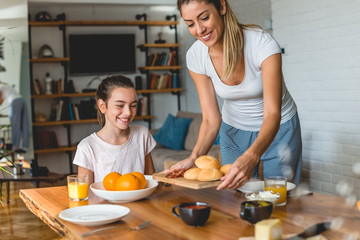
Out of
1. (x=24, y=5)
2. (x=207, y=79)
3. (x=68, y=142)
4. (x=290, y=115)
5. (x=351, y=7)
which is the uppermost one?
(x=24, y=5)

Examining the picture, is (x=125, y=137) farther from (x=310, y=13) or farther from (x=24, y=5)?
(x=24, y=5)

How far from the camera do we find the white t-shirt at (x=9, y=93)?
652cm

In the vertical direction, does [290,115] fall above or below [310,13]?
below

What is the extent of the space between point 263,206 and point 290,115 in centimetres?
90

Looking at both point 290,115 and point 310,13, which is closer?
point 290,115

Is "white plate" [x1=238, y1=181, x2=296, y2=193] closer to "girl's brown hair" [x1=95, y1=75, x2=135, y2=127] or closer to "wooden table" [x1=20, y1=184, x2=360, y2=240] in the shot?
"wooden table" [x1=20, y1=184, x2=360, y2=240]

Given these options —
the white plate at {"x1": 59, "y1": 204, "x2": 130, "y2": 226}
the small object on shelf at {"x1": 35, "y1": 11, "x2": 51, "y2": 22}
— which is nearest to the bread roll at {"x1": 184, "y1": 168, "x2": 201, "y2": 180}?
the white plate at {"x1": 59, "y1": 204, "x2": 130, "y2": 226}

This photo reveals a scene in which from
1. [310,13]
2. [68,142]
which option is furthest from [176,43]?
[310,13]

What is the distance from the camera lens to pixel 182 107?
7.56 meters

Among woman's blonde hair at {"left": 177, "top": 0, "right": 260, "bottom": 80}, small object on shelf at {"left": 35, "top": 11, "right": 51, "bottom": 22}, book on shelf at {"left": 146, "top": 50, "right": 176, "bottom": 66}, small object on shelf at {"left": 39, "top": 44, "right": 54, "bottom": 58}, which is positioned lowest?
woman's blonde hair at {"left": 177, "top": 0, "right": 260, "bottom": 80}

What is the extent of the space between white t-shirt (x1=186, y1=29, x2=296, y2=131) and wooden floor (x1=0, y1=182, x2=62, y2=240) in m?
2.16

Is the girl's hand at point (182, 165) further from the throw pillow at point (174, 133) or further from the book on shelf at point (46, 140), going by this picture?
the book on shelf at point (46, 140)

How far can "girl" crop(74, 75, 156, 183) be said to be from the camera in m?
2.29

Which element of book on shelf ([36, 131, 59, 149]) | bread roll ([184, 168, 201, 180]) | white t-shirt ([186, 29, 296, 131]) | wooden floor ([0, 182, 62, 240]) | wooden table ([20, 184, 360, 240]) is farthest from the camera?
book on shelf ([36, 131, 59, 149])
